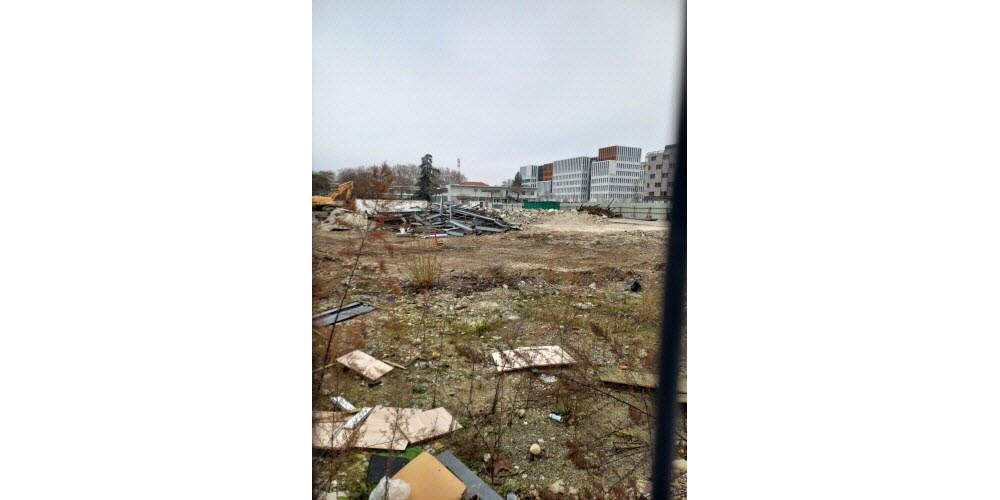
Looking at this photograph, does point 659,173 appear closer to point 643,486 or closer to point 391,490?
point 643,486

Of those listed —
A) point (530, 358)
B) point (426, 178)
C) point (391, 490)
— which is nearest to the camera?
point (391, 490)

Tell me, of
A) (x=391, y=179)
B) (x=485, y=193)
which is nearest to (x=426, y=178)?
(x=391, y=179)

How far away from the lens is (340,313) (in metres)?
0.92

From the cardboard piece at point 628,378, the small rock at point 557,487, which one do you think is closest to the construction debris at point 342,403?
the small rock at point 557,487

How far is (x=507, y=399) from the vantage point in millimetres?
1051

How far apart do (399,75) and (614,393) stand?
0.95 meters

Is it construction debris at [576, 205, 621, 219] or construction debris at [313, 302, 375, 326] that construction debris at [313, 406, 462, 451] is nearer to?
construction debris at [313, 302, 375, 326]

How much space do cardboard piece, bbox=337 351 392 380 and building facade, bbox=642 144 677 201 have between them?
2.68ft

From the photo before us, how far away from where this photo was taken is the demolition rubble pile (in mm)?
960

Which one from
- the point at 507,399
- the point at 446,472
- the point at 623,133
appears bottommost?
the point at 446,472

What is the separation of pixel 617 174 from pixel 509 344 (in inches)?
22.2

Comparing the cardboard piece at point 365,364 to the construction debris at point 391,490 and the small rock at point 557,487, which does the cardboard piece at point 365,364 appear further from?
the small rock at point 557,487
